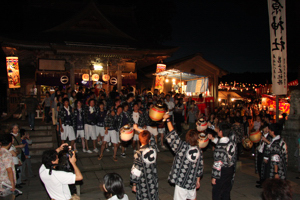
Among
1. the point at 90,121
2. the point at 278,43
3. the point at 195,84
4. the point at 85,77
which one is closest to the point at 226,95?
the point at 195,84

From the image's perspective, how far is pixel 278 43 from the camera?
8.66m

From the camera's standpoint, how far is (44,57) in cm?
1500

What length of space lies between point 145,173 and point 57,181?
65.2 inches

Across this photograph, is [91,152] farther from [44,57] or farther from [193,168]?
[44,57]

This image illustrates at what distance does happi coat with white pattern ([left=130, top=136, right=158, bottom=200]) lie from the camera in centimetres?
427

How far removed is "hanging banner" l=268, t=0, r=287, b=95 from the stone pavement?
11.5 ft

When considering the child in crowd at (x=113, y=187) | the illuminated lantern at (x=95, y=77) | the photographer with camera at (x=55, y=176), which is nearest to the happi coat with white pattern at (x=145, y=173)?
the photographer with camera at (x=55, y=176)

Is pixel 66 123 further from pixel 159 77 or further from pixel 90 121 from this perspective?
pixel 159 77

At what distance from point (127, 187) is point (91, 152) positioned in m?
2.58

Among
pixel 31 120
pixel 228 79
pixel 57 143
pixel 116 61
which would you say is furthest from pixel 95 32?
pixel 228 79

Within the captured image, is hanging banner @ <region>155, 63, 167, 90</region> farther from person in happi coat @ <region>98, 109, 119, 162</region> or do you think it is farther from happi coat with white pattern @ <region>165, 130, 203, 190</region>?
happi coat with white pattern @ <region>165, 130, 203, 190</region>

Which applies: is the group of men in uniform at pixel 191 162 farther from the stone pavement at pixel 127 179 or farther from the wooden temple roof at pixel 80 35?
the wooden temple roof at pixel 80 35

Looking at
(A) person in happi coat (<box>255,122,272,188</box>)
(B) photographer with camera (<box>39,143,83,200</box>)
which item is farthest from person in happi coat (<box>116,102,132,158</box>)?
(B) photographer with camera (<box>39,143,83,200</box>)

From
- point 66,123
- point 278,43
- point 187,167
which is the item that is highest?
point 278,43
